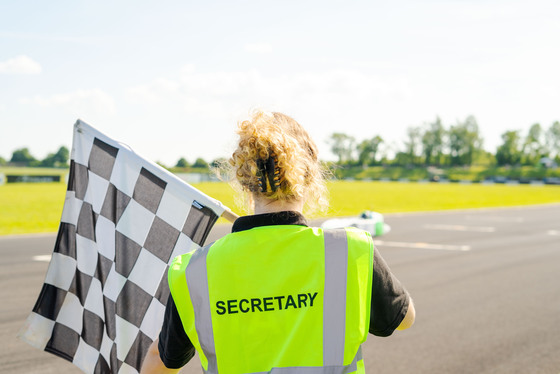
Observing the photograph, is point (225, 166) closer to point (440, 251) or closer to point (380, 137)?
point (440, 251)

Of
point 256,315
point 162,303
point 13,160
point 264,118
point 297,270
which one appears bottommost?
point 13,160

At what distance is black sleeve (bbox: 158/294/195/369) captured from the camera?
4.46ft

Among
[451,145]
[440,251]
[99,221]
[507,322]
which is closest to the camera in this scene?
[99,221]

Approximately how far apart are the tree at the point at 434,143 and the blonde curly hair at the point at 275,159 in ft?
396

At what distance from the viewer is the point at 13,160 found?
117 m

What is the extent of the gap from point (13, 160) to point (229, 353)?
132 m

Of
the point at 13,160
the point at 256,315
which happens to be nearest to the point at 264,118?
the point at 256,315

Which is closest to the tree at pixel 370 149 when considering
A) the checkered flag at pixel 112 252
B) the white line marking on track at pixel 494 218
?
the white line marking on track at pixel 494 218

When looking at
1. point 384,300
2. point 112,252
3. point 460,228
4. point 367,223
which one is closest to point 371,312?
point 384,300

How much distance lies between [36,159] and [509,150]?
106m

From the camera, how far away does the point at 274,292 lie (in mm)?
1322

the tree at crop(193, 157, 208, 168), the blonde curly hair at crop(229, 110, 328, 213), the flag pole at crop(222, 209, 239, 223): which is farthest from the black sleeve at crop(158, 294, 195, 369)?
the tree at crop(193, 157, 208, 168)

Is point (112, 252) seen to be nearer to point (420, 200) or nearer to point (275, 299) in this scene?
point (275, 299)

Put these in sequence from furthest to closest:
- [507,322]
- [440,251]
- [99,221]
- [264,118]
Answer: [440,251] → [507,322] → [99,221] → [264,118]
